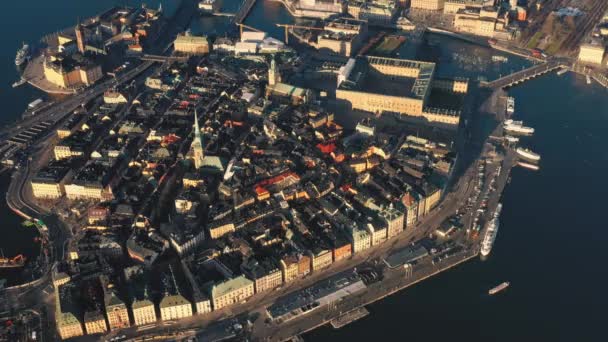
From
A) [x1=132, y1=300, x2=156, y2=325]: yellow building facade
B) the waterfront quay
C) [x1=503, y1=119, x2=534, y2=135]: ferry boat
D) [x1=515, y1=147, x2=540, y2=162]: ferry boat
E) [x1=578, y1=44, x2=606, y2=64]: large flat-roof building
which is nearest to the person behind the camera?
[x1=132, y1=300, x2=156, y2=325]: yellow building facade

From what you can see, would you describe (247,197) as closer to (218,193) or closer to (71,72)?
(218,193)

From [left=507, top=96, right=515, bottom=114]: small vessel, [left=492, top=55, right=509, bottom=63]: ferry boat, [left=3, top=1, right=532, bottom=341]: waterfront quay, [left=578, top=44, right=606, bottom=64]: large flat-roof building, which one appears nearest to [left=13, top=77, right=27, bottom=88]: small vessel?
[left=3, top=1, right=532, bottom=341]: waterfront quay

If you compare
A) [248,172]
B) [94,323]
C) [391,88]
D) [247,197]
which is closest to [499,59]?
[391,88]

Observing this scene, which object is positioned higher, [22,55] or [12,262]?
[22,55]

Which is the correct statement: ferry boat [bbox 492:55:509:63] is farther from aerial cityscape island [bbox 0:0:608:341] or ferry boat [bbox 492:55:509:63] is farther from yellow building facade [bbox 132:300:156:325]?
yellow building facade [bbox 132:300:156:325]

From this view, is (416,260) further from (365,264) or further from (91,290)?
(91,290)

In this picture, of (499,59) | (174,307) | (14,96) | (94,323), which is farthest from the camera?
→ (499,59)
